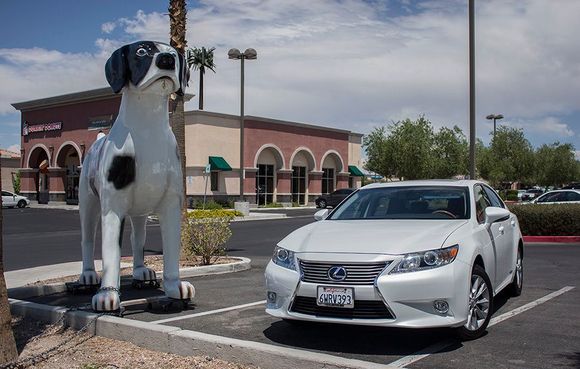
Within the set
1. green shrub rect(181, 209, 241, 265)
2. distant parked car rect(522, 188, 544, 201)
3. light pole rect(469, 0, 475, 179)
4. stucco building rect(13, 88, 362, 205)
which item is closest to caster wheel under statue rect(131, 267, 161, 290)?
green shrub rect(181, 209, 241, 265)

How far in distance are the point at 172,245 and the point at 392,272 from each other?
9.46 feet

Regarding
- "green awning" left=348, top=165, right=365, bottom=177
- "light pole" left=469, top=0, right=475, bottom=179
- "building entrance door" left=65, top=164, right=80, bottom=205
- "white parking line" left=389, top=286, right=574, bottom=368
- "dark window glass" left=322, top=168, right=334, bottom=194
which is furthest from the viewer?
"green awning" left=348, top=165, right=365, bottom=177

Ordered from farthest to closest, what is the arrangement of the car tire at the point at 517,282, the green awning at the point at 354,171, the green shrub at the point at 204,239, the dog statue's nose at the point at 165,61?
the green awning at the point at 354,171 → the green shrub at the point at 204,239 → the car tire at the point at 517,282 → the dog statue's nose at the point at 165,61

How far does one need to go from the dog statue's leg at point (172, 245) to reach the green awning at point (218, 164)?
3263 cm

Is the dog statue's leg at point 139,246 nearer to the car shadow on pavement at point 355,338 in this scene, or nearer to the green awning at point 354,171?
the car shadow on pavement at point 355,338

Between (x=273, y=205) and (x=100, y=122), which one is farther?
(x=273, y=205)

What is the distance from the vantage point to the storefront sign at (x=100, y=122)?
42094mm

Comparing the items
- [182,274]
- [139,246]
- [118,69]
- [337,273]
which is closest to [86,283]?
[139,246]

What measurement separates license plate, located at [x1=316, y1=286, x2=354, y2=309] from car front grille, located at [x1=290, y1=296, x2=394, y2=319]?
0.16ft

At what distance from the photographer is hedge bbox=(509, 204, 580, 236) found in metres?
→ 17.5

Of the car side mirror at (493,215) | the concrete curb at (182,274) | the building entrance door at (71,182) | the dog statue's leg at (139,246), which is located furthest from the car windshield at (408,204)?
the building entrance door at (71,182)

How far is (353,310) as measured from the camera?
5305 mm

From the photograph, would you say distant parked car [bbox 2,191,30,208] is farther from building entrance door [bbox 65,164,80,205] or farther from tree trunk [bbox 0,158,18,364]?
tree trunk [bbox 0,158,18,364]

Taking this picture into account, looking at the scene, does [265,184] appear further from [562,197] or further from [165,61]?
[165,61]
